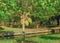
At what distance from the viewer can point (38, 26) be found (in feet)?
148

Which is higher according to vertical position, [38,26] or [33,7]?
[33,7]

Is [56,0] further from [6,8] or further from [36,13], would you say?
[6,8]

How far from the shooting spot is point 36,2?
74.1ft

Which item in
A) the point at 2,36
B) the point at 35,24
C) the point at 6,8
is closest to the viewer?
the point at 6,8

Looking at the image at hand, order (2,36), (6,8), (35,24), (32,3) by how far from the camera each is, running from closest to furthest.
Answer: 1. (6,8)
2. (32,3)
3. (2,36)
4. (35,24)

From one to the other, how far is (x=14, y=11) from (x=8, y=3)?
74.2 inches

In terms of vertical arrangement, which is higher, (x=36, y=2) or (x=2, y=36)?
(x=36, y=2)

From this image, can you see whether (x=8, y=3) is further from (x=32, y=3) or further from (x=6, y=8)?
(x=32, y=3)

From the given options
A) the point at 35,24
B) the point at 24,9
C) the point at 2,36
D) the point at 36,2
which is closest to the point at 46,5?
the point at 36,2

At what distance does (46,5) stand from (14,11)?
361cm

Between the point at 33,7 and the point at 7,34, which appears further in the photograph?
the point at 7,34

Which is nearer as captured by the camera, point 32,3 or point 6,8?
point 6,8

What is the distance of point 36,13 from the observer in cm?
2475

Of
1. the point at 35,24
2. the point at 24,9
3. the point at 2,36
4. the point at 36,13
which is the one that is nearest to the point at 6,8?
the point at 24,9
